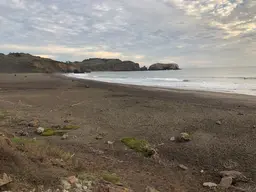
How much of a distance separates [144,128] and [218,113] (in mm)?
4831

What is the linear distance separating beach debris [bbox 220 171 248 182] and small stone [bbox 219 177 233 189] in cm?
21

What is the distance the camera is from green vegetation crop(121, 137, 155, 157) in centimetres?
698

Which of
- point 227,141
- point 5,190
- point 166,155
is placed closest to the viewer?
point 5,190

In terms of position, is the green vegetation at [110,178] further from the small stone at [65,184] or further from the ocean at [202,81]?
the ocean at [202,81]

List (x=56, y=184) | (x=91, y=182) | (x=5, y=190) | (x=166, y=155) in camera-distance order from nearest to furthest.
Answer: (x=5, y=190) → (x=56, y=184) → (x=91, y=182) → (x=166, y=155)

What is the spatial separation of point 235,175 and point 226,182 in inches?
17.9

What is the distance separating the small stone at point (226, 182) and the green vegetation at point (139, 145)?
6.72 feet

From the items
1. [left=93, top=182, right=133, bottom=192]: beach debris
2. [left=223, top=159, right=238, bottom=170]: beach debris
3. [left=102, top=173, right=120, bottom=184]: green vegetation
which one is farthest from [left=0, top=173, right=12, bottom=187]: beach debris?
[left=223, top=159, right=238, bottom=170]: beach debris

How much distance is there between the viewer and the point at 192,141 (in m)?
8.15

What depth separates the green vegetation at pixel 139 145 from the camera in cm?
698

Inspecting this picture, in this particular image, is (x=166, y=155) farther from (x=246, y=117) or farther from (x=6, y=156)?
(x=246, y=117)

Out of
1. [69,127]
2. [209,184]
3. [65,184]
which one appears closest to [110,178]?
[65,184]

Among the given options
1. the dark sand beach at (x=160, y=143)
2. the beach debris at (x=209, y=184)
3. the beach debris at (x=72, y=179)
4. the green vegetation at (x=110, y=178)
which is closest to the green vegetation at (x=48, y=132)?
the dark sand beach at (x=160, y=143)

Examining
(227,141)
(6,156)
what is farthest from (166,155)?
(6,156)
